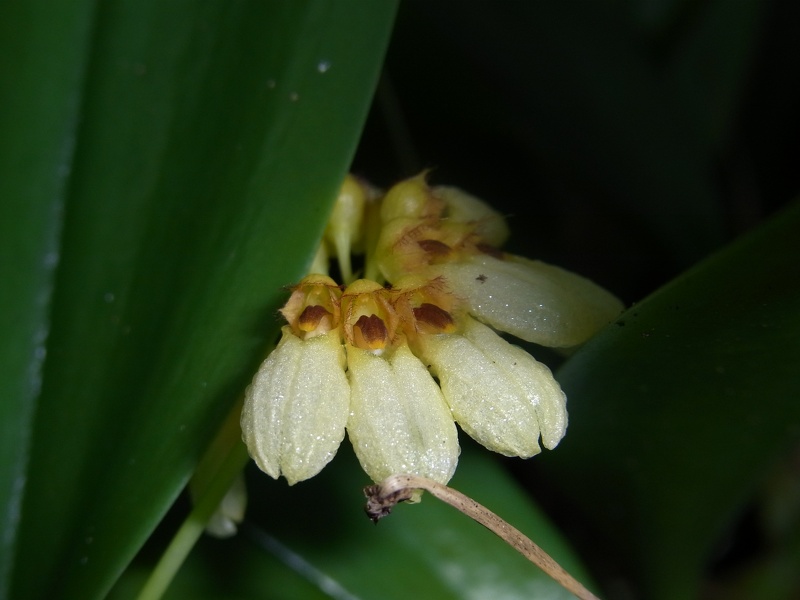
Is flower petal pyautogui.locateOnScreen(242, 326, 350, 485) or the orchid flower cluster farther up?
the orchid flower cluster

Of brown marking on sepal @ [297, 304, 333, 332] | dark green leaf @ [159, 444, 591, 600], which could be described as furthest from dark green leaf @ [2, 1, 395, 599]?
dark green leaf @ [159, 444, 591, 600]

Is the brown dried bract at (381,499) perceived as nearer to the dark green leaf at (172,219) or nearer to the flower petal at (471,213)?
the dark green leaf at (172,219)

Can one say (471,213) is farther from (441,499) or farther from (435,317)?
(441,499)

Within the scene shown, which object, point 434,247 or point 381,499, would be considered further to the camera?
point 434,247

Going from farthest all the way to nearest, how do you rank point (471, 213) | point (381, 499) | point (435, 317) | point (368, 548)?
point (368, 548)
point (471, 213)
point (435, 317)
point (381, 499)

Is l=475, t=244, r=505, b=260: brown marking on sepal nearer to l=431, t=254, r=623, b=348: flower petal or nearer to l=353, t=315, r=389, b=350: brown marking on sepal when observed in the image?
l=431, t=254, r=623, b=348: flower petal

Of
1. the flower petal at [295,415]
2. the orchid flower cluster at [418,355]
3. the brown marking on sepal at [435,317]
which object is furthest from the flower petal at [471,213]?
the flower petal at [295,415]

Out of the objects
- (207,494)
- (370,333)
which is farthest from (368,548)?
(370,333)
